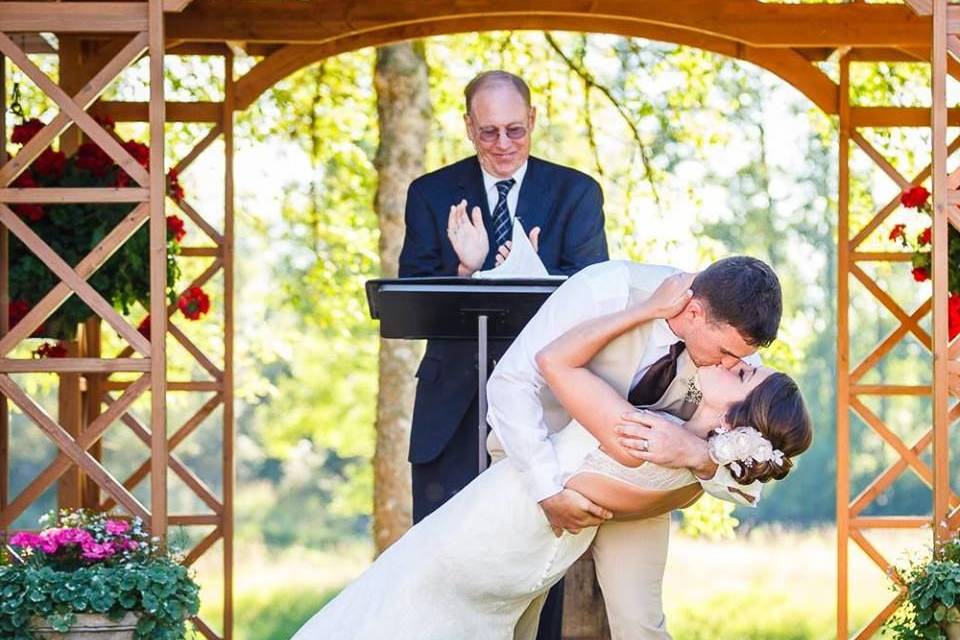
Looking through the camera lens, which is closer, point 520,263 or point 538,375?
point 538,375

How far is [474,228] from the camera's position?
18.3 ft

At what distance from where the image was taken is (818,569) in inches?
741

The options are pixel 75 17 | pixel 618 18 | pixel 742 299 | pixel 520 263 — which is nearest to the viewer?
pixel 742 299

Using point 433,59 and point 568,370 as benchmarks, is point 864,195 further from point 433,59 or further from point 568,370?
point 568,370

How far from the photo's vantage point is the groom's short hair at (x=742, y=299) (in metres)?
3.96

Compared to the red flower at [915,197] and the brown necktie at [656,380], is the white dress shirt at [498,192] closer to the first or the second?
the brown necktie at [656,380]

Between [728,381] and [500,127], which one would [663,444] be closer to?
[728,381]

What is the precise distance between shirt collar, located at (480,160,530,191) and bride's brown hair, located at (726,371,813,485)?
74.3 inches

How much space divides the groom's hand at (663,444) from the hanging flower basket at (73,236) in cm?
349

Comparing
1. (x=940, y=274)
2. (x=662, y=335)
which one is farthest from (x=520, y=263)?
(x=940, y=274)

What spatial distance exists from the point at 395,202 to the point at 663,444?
23.1 ft

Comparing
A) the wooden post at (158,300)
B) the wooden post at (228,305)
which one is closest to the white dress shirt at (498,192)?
the wooden post at (158,300)

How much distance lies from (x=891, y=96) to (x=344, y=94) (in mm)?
4220

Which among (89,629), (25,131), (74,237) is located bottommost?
(89,629)
